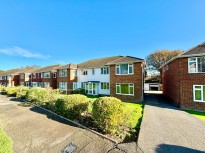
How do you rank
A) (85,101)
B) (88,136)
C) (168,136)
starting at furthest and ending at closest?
(85,101), (88,136), (168,136)

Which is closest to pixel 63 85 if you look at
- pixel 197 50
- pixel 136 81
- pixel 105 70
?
pixel 105 70

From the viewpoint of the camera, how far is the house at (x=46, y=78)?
3619cm

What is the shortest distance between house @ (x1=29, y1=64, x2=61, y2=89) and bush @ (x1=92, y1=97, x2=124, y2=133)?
1178 inches

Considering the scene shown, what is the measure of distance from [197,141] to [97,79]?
20.6 m

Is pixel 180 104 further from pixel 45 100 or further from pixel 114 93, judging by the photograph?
pixel 45 100

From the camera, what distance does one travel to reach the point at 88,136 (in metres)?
7.30

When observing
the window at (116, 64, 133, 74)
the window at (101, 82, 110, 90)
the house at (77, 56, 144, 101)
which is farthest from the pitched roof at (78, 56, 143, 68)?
the window at (101, 82, 110, 90)

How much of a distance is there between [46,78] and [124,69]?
87.2 feet

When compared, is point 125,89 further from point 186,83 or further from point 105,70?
point 186,83

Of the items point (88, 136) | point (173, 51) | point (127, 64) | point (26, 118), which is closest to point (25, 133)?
point (26, 118)

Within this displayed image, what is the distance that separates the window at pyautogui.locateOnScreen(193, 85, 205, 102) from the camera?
43.9ft

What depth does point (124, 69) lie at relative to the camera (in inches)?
787

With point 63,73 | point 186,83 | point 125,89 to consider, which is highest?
point 63,73

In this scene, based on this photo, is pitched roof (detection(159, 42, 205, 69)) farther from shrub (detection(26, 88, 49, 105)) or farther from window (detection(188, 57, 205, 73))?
shrub (detection(26, 88, 49, 105))
